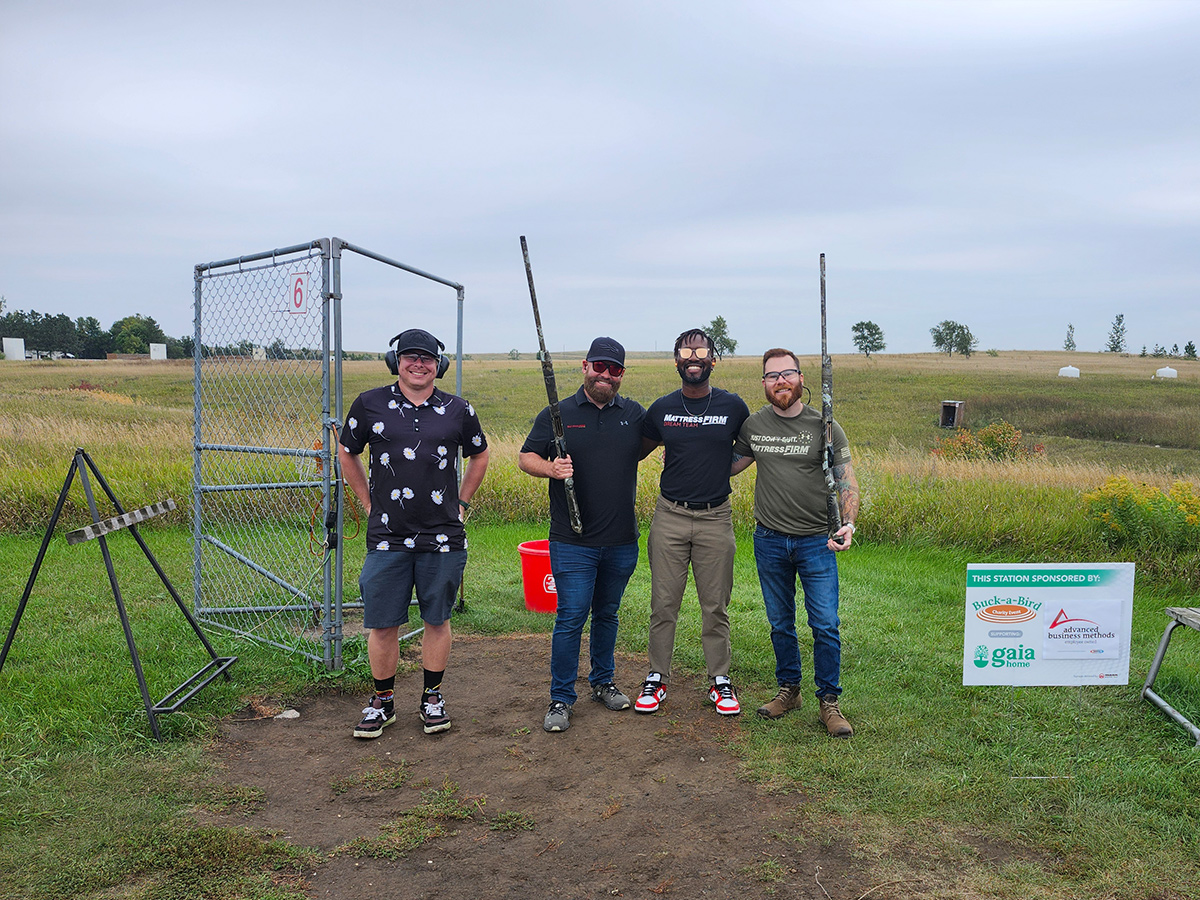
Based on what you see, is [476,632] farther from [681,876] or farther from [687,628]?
[681,876]

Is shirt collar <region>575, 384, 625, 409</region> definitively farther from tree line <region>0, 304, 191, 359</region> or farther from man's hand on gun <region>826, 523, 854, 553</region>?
tree line <region>0, 304, 191, 359</region>

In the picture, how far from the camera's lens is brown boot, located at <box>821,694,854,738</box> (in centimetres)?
464

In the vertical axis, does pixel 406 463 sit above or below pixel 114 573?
above

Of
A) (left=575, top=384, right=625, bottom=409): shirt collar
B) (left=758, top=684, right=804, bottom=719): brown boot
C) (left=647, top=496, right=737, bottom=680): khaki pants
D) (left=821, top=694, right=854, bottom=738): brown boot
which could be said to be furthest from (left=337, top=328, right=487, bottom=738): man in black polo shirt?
(left=821, top=694, right=854, bottom=738): brown boot

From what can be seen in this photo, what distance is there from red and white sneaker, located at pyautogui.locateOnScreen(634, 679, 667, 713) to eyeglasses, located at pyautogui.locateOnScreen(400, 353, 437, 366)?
231 centimetres

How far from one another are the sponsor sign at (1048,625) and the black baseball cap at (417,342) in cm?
327

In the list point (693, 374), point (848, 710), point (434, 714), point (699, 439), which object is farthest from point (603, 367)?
point (848, 710)

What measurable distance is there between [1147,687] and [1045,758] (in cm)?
120

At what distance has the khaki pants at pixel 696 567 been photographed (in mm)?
4852

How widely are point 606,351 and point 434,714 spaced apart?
7.42 feet

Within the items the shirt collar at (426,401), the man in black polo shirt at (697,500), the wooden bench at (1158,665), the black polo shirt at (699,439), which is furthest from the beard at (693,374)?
the wooden bench at (1158,665)

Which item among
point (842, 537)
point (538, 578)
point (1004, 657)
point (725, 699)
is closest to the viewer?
point (842, 537)

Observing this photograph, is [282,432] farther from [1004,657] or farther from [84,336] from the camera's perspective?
[84,336]

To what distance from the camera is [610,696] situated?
5180 millimetres
